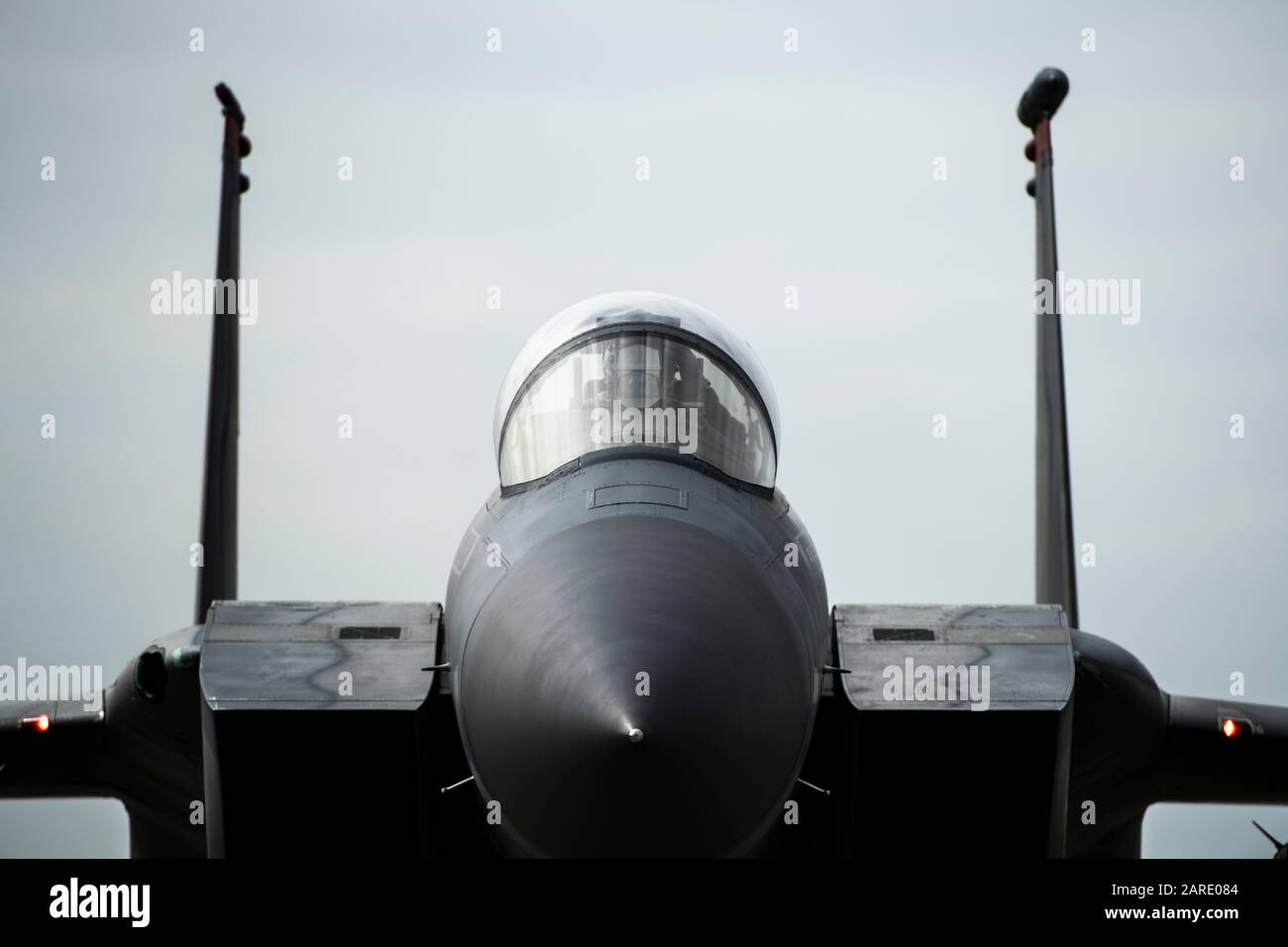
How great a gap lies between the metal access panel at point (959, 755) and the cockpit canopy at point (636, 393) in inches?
43.3

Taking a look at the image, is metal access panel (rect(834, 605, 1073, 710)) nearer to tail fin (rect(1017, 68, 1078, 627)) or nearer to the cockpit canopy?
the cockpit canopy

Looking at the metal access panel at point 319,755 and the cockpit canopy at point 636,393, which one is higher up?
the cockpit canopy at point 636,393

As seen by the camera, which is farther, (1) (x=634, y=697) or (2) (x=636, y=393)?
(2) (x=636, y=393)

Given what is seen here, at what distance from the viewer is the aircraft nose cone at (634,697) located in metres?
5.09

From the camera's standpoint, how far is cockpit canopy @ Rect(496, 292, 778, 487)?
6867mm

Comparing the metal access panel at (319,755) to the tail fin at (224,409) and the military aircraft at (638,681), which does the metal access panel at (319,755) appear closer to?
the military aircraft at (638,681)

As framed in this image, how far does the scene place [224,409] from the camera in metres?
12.0

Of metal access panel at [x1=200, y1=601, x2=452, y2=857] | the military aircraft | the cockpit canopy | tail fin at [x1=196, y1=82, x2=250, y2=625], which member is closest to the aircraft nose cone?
the military aircraft

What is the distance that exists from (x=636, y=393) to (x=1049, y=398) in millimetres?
5753

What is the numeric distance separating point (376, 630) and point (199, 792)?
8.30ft

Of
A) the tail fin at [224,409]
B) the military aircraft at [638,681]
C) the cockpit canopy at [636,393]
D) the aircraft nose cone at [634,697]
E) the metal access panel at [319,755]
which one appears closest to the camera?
the aircraft nose cone at [634,697]

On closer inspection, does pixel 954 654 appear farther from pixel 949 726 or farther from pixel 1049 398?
pixel 1049 398

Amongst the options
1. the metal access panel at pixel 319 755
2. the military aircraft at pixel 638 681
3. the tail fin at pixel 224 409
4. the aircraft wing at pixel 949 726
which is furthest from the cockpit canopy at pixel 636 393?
the tail fin at pixel 224 409

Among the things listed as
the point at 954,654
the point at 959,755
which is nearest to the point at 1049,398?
the point at 954,654
